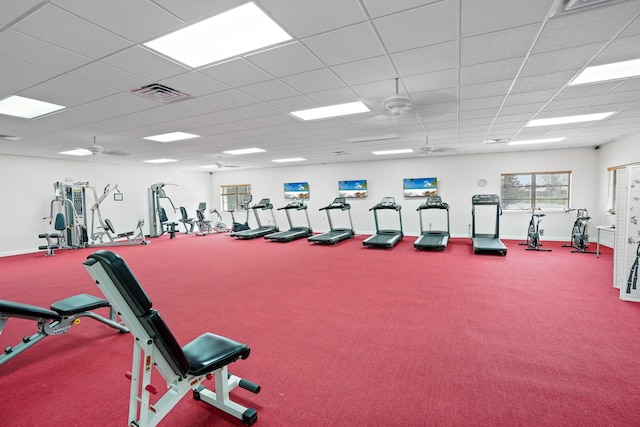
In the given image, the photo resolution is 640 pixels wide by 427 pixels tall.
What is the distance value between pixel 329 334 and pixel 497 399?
1489 mm

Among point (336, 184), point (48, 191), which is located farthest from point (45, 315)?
point (336, 184)

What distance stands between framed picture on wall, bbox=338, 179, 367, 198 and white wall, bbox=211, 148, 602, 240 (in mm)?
172

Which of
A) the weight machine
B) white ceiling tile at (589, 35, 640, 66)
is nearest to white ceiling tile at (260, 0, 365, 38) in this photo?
white ceiling tile at (589, 35, 640, 66)

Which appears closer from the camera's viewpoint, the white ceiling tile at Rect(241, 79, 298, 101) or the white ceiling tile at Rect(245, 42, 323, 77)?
the white ceiling tile at Rect(245, 42, 323, 77)

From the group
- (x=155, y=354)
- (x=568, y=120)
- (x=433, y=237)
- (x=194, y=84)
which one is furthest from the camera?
(x=433, y=237)

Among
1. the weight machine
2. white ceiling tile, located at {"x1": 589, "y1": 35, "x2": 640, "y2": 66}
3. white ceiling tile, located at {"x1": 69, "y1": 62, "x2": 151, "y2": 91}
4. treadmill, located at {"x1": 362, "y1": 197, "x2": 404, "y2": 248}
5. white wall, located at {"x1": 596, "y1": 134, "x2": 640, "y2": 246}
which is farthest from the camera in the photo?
the weight machine

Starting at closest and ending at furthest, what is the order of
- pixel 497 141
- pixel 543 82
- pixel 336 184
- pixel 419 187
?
1. pixel 543 82
2. pixel 497 141
3. pixel 419 187
4. pixel 336 184

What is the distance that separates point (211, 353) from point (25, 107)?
4.65m

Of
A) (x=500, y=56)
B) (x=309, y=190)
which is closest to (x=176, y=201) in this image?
(x=309, y=190)

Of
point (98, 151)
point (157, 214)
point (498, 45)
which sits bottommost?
point (157, 214)

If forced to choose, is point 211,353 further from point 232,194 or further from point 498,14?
point 232,194

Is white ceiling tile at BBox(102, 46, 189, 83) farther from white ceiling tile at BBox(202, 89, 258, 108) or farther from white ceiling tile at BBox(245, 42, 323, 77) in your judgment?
white ceiling tile at BBox(245, 42, 323, 77)

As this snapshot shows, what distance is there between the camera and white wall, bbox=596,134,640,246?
6379 mm

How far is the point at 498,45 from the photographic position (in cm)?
258
